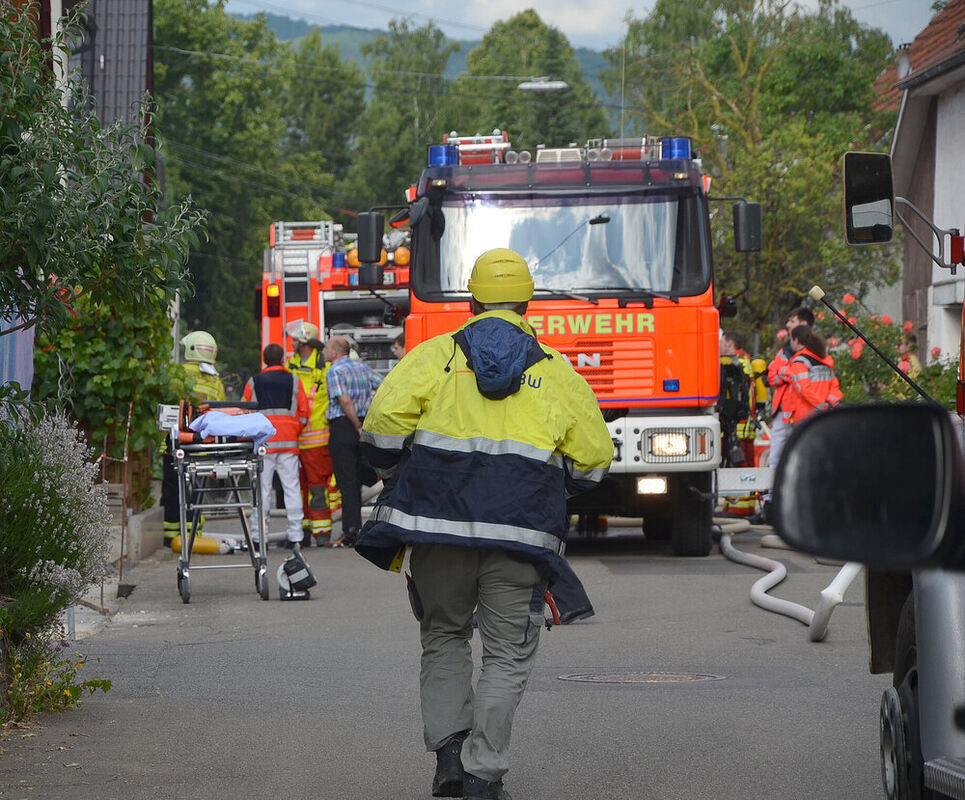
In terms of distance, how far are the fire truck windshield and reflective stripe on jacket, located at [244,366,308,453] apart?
1.81 m

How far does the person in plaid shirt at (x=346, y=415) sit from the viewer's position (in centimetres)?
1571

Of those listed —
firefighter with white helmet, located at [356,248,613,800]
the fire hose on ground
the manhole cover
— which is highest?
firefighter with white helmet, located at [356,248,613,800]

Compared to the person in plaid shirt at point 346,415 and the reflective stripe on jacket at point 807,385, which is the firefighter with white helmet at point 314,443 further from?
the reflective stripe on jacket at point 807,385

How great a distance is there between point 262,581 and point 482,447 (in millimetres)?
6442

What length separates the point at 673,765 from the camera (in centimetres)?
647

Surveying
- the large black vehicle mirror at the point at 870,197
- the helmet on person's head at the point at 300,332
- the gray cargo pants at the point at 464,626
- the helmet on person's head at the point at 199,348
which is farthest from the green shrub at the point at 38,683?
the helmet on person's head at the point at 300,332

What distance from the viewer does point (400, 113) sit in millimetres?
85438

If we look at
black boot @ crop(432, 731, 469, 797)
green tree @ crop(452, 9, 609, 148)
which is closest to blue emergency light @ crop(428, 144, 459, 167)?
black boot @ crop(432, 731, 469, 797)

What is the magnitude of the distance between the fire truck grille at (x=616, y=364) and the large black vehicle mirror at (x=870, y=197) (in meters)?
7.14

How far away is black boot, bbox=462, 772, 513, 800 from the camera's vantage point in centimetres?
557

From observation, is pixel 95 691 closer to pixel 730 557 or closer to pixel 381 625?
pixel 381 625

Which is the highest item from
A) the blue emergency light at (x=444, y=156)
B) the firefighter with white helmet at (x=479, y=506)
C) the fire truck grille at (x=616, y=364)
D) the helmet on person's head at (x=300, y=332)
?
the blue emergency light at (x=444, y=156)

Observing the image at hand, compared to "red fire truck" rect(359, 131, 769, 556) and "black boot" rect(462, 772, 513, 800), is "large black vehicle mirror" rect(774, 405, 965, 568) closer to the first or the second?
"black boot" rect(462, 772, 513, 800)

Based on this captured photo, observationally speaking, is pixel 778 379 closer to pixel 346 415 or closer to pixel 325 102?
pixel 346 415
